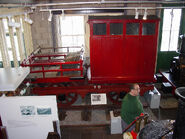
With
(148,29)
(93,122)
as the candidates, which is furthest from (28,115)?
(148,29)

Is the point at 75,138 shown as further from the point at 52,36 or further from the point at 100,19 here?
the point at 52,36

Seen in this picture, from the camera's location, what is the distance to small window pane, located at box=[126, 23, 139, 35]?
6242 millimetres

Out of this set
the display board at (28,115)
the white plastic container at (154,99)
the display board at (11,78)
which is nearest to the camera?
the display board at (11,78)

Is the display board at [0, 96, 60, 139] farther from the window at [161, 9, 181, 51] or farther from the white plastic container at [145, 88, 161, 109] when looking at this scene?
the window at [161, 9, 181, 51]

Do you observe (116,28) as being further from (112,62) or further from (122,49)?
(112,62)

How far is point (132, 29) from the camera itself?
630 centimetres

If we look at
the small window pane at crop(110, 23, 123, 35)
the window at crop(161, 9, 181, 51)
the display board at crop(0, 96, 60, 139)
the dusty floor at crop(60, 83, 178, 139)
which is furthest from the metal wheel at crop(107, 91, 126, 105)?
the window at crop(161, 9, 181, 51)

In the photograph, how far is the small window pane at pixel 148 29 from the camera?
6281 millimetres

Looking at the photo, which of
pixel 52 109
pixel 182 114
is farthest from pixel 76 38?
pixel 182 114

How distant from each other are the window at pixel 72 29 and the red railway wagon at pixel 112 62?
2.77m

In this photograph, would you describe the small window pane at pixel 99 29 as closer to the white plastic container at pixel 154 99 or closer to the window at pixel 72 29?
the white plastic container at pixel 154 99

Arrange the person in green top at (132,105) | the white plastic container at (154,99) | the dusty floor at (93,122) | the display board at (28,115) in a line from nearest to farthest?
the display board at (28,115) → the person in green top at (132,105) → the dusty floor at (93,122) → the white plastic container at (154,99)

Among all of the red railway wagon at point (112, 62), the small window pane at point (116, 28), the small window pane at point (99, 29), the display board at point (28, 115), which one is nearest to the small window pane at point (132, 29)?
the red railway wagon at point (112, 62)

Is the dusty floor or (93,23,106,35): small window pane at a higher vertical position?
(93,23,106,35): small window pane
